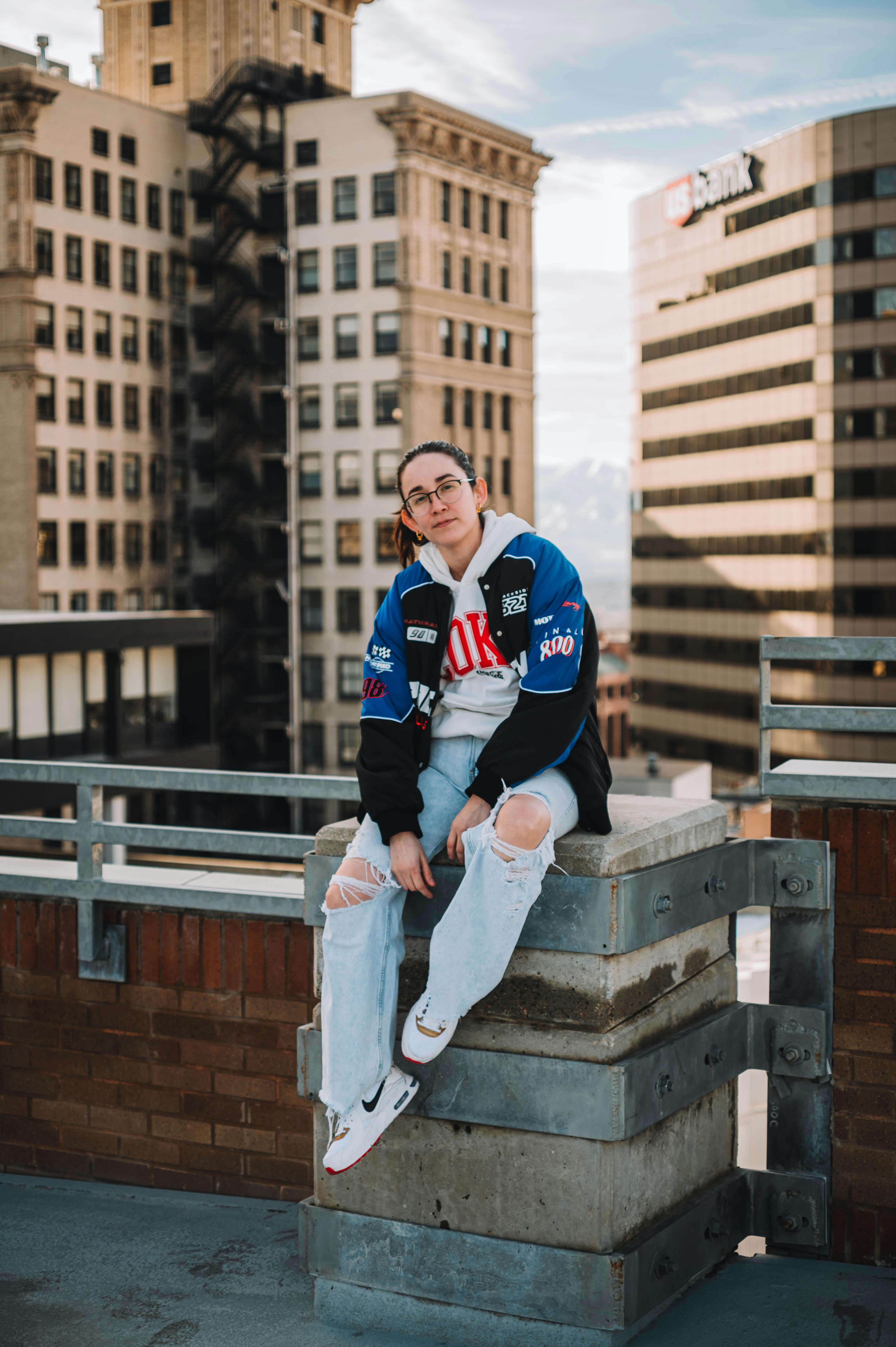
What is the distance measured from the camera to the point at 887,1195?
197 inches

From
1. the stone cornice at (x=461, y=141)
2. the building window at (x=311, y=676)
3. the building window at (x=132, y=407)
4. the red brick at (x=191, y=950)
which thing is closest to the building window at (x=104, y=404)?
the building window at (x=132, y=407)

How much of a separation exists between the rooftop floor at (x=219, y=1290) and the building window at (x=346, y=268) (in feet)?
230

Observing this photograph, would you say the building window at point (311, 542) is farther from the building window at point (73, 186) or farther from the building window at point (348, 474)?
the building window at point (73, 186)

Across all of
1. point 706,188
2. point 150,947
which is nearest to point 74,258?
point 706,188

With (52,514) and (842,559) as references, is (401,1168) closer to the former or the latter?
(52,514)

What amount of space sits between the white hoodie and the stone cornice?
6981 cm

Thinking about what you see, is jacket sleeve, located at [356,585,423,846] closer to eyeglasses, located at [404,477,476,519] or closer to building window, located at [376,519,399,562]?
eyeglasses, located at [404,477,476,519]

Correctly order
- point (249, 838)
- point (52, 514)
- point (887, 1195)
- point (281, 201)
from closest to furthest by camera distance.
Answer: point (887, 1195), point (249, 838), point (52, 514), point (281, 201)

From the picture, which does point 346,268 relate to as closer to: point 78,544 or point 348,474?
point 348,474

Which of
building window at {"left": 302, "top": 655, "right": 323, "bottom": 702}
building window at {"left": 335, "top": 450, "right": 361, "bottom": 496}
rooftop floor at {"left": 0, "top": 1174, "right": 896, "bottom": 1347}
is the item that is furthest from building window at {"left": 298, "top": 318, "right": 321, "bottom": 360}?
rooftop floor at {"left": 0, "top": 1174, "right": 896, "bottom": 1347}

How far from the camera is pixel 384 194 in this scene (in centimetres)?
7094

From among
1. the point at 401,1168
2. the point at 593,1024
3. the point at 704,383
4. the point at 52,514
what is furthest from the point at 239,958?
the point at 704,383

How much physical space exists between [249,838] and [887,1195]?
9.04 ft

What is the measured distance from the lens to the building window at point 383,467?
236 feet
